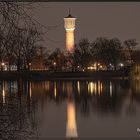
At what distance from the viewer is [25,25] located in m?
2.05

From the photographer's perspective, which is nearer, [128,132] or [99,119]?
[128,132]

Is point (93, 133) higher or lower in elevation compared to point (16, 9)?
lower

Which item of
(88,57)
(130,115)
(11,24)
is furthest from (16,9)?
(88,57)

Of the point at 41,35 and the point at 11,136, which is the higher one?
the point at 41,35

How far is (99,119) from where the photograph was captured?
28.9ft

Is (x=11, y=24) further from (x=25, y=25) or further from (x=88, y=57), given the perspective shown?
(x=88, y=57)

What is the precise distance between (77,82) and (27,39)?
21015mm

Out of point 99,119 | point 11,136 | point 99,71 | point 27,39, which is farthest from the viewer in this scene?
point 99,71

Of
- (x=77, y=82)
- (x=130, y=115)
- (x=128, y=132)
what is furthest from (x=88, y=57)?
(x=128, y=132)

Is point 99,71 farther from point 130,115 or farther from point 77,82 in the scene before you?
point 130,115

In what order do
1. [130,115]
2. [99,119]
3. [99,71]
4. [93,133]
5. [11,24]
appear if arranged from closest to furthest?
[11,24]
[93,133]
[99,119]
[130,115]
[99,71]

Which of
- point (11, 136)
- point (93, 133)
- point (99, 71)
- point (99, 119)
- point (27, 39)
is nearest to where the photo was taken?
point (27, 39)

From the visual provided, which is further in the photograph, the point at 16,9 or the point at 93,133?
the point at 93,133

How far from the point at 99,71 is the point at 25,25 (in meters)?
19.3
